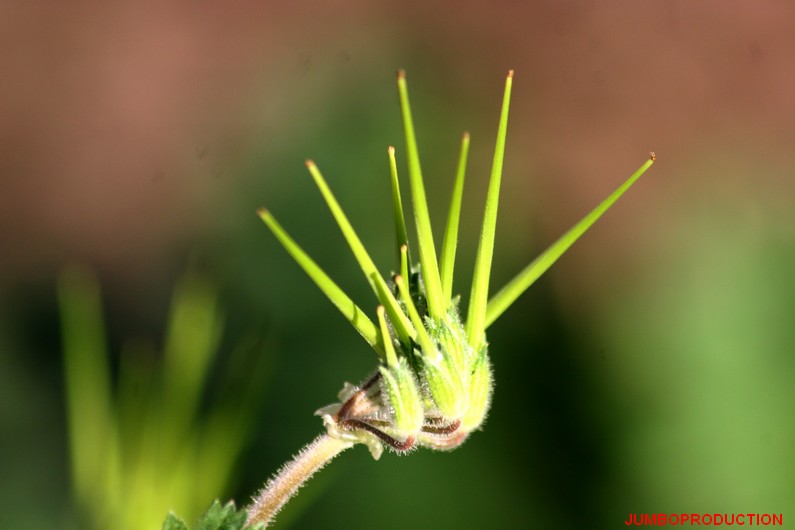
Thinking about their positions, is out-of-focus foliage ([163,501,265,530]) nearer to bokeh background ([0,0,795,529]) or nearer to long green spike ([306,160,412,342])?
long green spike ([306,160,412,342])

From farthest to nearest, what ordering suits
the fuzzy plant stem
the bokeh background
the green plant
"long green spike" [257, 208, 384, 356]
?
1. the bokeh background
2. the green plant
3. the fuzzy plant stem
4. "long green spike" [257, 208, 384, 356]

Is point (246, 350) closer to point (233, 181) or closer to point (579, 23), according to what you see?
point (233, 181)

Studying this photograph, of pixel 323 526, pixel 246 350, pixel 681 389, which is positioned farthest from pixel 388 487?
pixel 681 389

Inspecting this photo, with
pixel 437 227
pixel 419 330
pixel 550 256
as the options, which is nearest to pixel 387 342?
pixel 419 330

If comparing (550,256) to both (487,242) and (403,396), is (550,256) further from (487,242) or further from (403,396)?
(403,396)

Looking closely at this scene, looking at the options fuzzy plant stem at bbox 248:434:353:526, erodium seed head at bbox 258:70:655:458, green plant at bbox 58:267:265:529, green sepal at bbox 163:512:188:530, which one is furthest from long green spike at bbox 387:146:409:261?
green plant at bbox 58:267:265:529

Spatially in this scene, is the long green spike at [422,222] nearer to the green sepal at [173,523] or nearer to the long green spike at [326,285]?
the long green spike at [326,285]
